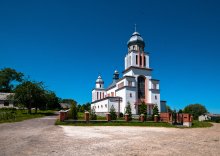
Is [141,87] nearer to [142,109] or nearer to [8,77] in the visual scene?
[142,109]

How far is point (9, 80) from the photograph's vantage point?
255 ft

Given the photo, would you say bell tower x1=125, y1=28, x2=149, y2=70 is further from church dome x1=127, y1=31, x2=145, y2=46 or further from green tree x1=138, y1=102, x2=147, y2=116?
green tree x1=138, y1=102, x2=147, y2=116

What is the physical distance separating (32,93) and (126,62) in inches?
842

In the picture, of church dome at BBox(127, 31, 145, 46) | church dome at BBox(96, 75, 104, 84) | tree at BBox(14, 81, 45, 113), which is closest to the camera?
tree at BBox(14, 81, 45, 113)

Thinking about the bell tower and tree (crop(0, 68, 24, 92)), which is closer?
the bell tower

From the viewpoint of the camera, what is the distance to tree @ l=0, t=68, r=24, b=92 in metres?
75.2

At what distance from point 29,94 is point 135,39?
1006 inches

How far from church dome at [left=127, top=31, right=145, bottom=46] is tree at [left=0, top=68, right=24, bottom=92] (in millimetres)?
48652

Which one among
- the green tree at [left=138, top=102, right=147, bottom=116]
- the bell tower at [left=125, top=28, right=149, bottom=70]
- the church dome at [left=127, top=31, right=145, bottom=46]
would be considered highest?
the church dome at [left=127, top=31, right=145, bottom=46]

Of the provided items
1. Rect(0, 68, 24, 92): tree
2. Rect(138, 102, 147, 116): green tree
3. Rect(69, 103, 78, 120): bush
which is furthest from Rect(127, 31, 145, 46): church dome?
Rect(0, 68, 24, 92): tree

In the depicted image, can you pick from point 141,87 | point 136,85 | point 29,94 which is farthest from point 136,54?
point 29,94

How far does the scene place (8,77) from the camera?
7700 cm

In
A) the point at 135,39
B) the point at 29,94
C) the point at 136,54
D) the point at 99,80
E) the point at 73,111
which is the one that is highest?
the point at 135,39

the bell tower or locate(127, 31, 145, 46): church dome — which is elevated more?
locate(127, 31, 145, 46): church dome
